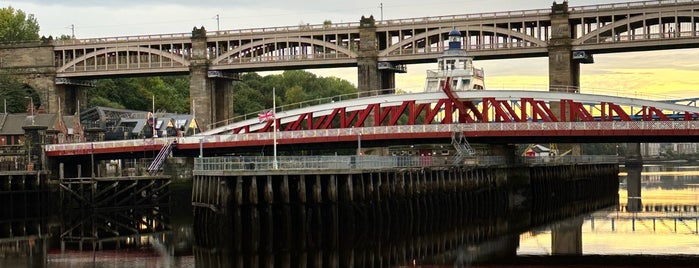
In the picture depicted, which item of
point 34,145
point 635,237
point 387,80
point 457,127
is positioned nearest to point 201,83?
point 387,80

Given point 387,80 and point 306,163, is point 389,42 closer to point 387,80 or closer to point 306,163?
point 387,80

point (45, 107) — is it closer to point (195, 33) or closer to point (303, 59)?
point (195, 33)

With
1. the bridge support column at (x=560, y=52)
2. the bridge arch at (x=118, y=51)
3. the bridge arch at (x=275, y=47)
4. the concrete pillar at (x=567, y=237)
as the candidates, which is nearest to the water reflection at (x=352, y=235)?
the concrete pillar at (x=567, y=237)

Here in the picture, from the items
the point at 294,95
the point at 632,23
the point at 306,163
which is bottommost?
the point at 306,163

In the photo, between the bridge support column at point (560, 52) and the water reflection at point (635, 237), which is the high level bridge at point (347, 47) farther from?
the water reflection at point (635, 237)

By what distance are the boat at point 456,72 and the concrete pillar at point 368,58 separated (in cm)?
978

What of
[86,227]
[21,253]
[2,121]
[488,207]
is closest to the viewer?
[21,253]

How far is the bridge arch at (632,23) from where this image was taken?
103750 mm

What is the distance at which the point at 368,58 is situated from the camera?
4503 inches

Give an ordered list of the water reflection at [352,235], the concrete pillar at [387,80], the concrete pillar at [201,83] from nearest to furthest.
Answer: the water reflection at [352,235] → the concrete pillar at [387,80] → the concrete pillar at [201,83]

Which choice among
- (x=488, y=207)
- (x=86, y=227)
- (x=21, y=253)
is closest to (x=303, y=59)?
(x=488, y=207)

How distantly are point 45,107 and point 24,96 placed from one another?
9.48ft

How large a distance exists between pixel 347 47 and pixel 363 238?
195 ft

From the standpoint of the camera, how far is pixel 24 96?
126 m
